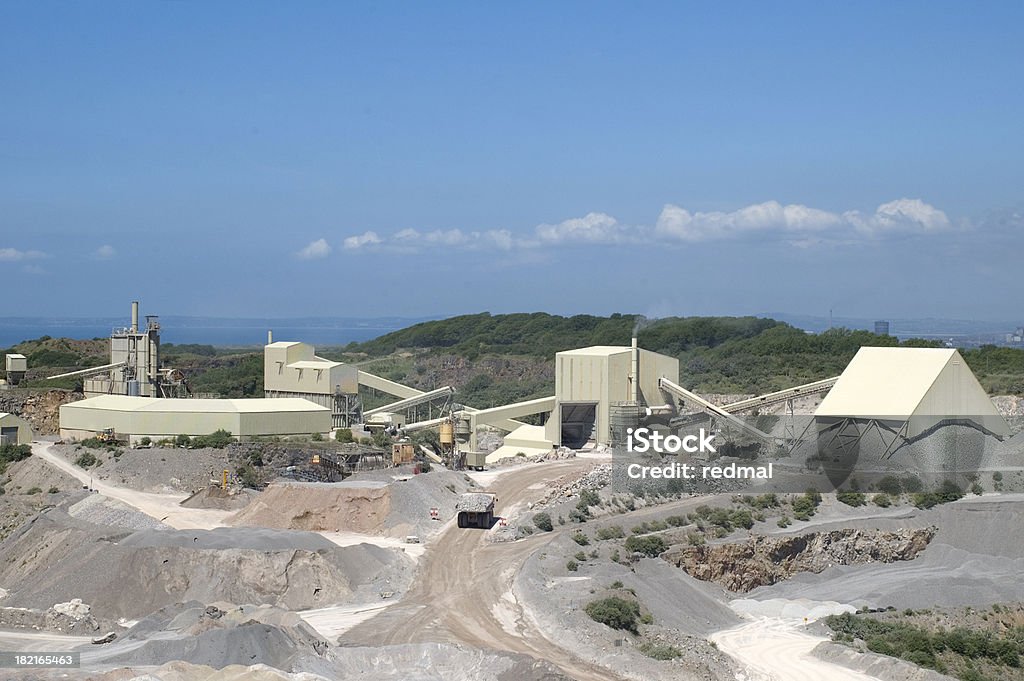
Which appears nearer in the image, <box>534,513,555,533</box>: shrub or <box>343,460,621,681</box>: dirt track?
<box>343,460,621,681</box>: dirt track

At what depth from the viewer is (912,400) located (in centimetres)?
5672

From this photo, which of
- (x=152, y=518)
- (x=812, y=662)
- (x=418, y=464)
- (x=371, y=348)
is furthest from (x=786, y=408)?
(x=371, y=348)

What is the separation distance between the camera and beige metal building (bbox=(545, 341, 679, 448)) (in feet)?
225

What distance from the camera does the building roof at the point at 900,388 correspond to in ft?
187

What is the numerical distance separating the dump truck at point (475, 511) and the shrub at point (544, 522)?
2.03 meters

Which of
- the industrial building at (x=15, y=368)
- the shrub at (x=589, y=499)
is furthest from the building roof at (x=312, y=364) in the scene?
the shrub at (x=589, y=499)

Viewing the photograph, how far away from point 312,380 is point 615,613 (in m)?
33.9

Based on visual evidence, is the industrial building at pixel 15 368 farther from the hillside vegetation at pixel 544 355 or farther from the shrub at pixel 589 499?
the shrub at pixel 589 499

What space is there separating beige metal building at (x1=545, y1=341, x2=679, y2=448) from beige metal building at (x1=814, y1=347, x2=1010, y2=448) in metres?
12.7

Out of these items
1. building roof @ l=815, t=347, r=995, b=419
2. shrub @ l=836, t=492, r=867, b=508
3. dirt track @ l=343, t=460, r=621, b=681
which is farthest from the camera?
building roof @ l=815, t=347, r=995, b=419

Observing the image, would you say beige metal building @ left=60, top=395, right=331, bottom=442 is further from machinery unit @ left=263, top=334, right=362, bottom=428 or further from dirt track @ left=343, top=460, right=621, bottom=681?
dirt track @ left=343, top=460, right=621, bottom=681

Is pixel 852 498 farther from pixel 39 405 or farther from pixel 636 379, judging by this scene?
pixel 39 405

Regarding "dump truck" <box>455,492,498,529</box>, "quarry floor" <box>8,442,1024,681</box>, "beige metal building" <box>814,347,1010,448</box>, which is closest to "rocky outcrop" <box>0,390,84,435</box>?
"quarry floor" <box>8,442,1024,681</box>

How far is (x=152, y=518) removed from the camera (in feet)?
163
